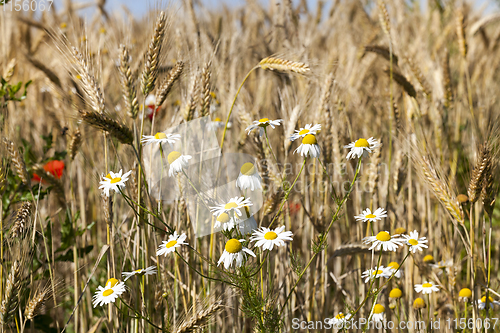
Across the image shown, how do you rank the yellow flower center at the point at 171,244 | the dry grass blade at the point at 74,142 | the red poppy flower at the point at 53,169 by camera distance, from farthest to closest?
1. the red poppy flower at the point at 53,169
2. the dry grass blade at the point at 74,142
3. the yellow flower center at the point at 171,244

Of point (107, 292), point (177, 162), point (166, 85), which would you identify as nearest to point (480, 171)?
point (177, 162)

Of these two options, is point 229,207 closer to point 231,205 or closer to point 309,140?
point 231,205

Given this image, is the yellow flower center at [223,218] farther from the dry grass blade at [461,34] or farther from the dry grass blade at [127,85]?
the dry grass blade at [461,34]

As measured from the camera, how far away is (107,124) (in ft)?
3.37

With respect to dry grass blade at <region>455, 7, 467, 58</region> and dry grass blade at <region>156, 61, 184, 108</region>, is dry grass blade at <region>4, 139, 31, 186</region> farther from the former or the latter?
dry grass blade at <region>455, 7, 467, 58</region>

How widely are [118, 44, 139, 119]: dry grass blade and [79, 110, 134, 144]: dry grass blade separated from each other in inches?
3.9

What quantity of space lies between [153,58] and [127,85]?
0.39ft

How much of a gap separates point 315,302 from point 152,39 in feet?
3.74

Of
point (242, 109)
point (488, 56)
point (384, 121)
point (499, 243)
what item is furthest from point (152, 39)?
point (488, 56)

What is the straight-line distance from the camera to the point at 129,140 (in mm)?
1086

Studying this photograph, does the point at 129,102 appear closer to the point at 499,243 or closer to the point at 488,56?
the point at 499,243

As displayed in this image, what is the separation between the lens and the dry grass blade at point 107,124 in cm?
99

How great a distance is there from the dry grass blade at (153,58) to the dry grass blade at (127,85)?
4 centimetres

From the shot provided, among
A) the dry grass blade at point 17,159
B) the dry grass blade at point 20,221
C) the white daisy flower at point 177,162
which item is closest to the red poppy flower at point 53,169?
the dry grass blade at point 17,159
